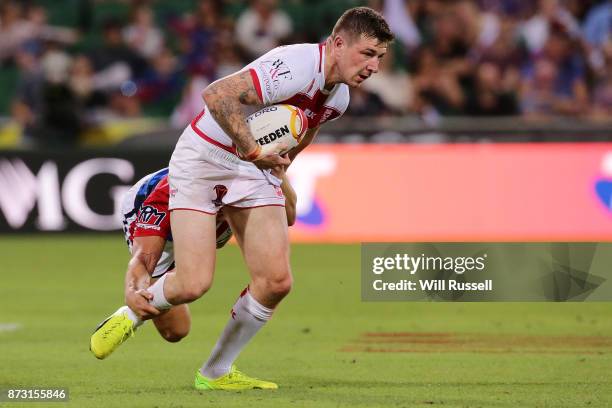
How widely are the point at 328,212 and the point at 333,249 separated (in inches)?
19.0

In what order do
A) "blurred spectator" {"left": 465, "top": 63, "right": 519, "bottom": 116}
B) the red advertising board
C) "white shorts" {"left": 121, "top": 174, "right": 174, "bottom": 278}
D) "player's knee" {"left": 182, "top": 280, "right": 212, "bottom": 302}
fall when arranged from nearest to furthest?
"player's knee" {"left": 182, "top": 280, "right": 212, "bottom": 302}
"white shorts" {"left": 121, "top": 174, "right": 174, "bottom": 278}
the red advertising board
"blurred spectator" {"left": 465, "top": 63, "right": 519, "bottom": 116}

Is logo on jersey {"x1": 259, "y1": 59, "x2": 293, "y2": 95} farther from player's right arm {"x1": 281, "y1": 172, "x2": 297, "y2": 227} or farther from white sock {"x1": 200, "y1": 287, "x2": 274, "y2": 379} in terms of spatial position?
white sock {"x1": 200, "y1": 287, "x2": 274, "y2": 379}

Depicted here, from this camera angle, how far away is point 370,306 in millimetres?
11336

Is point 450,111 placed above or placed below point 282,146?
below

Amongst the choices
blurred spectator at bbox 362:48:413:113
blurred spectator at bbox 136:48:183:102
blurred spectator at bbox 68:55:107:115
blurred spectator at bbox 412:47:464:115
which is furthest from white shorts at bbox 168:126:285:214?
blurred spectator at bbox 136:48:183:102

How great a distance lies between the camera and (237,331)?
23.7ft

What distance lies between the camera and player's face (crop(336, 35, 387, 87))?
693 centimetres

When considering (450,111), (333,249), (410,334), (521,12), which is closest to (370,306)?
(410,334)

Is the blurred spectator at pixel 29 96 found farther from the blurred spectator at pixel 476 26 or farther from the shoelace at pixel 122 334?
the shoelace at pixel 122 334

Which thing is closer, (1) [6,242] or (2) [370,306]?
(2) [370,306]

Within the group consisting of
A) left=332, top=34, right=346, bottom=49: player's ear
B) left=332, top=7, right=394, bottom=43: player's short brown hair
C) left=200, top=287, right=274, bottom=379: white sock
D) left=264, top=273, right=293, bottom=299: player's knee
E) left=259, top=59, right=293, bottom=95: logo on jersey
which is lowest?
left=200, top=287, right=274, bottom=379: white sock

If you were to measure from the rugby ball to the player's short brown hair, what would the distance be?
52cm

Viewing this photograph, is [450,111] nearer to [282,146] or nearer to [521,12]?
[521,12]

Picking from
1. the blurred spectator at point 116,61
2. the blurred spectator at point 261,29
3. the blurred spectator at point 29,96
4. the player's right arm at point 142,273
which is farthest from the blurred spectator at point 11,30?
the player's right arm at point 142,273
